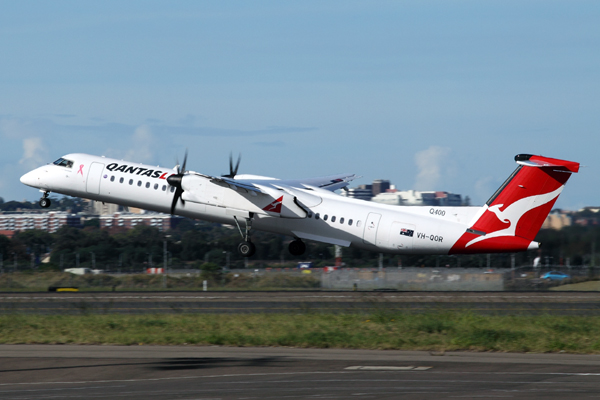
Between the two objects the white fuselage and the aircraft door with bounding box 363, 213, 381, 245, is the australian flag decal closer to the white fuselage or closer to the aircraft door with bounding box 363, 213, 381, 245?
the white fuselage

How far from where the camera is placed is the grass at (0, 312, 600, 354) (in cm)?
2056

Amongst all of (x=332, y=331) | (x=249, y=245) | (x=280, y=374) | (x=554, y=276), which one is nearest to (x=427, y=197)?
(x=554, y=276)

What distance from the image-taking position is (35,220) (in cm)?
13850

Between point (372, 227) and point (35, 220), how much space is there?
116 meters

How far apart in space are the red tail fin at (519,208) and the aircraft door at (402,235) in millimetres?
2240

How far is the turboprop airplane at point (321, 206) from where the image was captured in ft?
113

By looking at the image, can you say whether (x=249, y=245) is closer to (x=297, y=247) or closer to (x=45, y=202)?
(x=297, y=247)

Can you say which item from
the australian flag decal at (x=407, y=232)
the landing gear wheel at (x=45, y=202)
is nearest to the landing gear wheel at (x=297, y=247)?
the australian flag decal at (x=407, y=232)

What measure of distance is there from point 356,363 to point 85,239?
62449 mm

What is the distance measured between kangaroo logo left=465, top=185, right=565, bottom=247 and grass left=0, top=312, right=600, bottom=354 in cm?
936

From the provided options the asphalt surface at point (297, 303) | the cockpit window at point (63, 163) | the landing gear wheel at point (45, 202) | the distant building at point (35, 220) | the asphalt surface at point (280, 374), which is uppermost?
the distant building at point (35, 220)

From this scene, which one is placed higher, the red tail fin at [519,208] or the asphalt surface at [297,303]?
the red tail fin at [519,208]

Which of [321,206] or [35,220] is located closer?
[321,206]

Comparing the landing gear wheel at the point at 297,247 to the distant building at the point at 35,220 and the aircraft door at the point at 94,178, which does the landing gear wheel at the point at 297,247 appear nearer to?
the aircraft door at the point at 94,178
